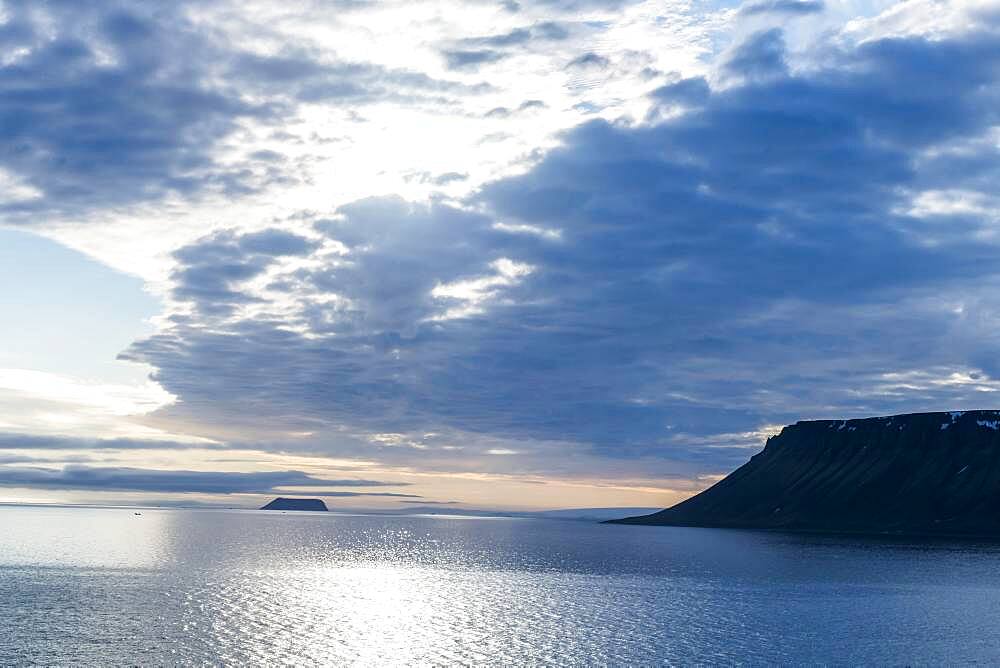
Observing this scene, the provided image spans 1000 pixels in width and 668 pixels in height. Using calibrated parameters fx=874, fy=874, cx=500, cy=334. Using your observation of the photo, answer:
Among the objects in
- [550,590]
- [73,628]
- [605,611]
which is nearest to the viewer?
[73,628]

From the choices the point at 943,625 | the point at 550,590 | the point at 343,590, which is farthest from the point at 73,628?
the point at 943,625

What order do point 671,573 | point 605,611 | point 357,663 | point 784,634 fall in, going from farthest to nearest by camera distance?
point 671,573 → point 605,611 → point 784,634 → point 357,663

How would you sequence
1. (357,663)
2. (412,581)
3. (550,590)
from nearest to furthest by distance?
(357,663) < (550,590) < (412,581)

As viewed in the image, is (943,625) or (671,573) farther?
(671,573)

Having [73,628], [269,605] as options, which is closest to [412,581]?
[269,605]

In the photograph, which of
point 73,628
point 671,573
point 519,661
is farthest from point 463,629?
point 671,573

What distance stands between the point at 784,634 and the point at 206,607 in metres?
69.6

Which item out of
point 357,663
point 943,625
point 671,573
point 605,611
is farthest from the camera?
point 671,573

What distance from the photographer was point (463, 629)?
3939 inches

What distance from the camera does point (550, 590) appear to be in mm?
142750

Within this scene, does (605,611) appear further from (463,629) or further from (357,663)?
(357,663)

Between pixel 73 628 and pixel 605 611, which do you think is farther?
pixel 605 611

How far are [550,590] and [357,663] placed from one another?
2654 inches

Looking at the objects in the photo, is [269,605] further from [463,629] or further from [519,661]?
[519,661]
